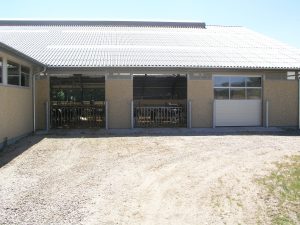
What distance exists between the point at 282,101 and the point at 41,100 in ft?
33.2

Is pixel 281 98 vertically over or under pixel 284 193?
over

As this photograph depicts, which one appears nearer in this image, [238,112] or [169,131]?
[169,131]

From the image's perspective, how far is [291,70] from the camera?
1490 centimetres

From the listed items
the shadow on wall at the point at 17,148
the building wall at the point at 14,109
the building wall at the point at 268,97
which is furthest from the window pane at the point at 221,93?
the building wall at the point at 14,109

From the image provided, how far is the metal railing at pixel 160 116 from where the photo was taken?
15.0 m

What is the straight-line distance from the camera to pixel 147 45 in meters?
17.1

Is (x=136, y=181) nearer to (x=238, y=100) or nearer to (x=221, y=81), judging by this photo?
(x=221, y=81)

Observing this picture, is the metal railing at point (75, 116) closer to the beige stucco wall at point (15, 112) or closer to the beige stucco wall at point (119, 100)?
the beige stucco wall at point (119, 100)

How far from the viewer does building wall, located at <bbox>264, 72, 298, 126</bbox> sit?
49.5 ft

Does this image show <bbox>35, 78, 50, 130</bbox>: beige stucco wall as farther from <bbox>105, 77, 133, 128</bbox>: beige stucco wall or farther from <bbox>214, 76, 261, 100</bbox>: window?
<bbox>214, 76, 261, 100</bbox>: window

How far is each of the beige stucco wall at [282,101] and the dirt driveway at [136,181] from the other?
4.34 meters

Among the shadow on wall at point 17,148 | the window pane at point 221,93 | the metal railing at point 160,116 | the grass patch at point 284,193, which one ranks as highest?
the window pane at point 221,93

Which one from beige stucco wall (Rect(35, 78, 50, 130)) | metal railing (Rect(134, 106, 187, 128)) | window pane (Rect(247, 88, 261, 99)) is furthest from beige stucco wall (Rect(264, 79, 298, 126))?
beige stucco wall (Rect(35, 78, 50, 130))

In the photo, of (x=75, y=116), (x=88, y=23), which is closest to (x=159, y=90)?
(x=88, y=23)
